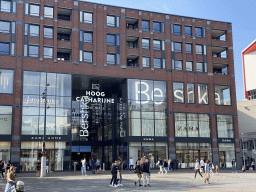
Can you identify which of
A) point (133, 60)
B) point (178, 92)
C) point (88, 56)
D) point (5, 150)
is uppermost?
point (133, 60)

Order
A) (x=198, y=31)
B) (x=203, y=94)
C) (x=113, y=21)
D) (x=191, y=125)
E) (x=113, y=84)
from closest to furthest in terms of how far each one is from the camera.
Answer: (x=113, y=21) < (x=191, y=125) < (x=113, y=84) < (x=203, y=94) < (x=198, y=31)

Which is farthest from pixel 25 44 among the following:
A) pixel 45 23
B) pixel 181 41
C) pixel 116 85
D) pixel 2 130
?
pixel 181 41

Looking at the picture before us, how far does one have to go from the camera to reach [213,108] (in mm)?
53969

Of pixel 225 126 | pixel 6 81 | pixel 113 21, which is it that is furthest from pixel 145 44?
pixel 6 81

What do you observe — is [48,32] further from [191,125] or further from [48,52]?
[191,125]

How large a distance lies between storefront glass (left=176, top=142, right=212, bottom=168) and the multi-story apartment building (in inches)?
6.0

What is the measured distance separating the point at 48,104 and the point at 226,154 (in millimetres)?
29134

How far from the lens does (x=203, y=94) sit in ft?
178

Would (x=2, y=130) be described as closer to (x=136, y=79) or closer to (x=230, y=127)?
(x=136, y=79)

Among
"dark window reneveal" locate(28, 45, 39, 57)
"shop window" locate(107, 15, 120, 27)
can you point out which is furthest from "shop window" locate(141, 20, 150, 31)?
"dark window reneveal" locate(28, 45, 39, 57)

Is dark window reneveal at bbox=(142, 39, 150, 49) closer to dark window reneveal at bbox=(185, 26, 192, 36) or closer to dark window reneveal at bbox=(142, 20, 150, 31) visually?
dark window reneveal at bbox=(142, 20, 150, 31)

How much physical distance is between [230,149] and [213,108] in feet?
23.6

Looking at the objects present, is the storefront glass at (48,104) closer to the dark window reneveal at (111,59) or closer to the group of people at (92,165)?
the dark window reneveal at (111,59)

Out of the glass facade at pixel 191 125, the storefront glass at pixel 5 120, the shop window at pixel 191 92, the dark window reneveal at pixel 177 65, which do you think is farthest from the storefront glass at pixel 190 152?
the storefront glass at pixel 5 120
